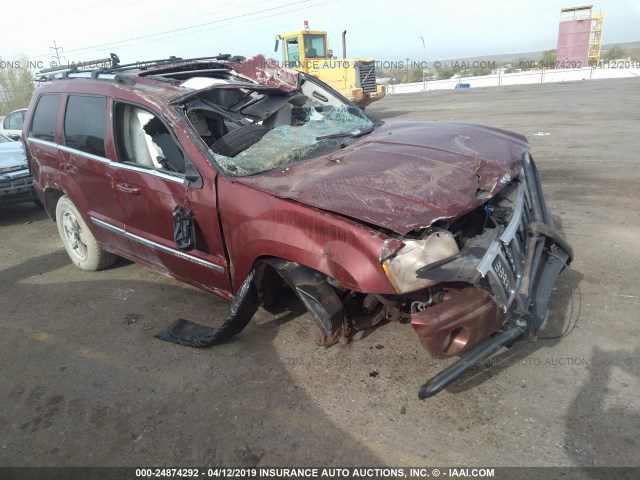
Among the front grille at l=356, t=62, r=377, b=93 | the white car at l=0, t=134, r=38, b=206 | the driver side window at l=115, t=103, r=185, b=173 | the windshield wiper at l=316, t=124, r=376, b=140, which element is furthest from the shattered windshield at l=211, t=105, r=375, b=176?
the front grille at l=356, t=62, r=377, b=93

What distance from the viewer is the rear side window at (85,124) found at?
395 cm

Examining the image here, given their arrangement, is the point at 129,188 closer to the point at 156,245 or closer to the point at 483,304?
the point at 156,245

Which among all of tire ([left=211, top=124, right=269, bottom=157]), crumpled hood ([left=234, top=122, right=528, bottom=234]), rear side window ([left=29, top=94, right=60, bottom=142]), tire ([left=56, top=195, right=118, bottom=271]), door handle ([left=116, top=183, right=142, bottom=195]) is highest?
rear side window ([left=29, top=94, right=60, bottom=142])

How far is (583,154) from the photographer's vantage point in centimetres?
842

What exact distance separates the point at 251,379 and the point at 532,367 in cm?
169

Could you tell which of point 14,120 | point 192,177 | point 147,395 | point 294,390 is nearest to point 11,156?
point 14,120

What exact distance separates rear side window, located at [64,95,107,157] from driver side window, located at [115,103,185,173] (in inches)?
8.3

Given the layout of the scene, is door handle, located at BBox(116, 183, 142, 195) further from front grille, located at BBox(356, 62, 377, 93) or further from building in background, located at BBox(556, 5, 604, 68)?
building in background, located at BBox(556, 5, 604, 68)

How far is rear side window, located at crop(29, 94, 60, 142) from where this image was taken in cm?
459

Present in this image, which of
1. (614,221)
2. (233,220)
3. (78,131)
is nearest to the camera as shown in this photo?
(233,220)

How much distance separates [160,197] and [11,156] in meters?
5.42

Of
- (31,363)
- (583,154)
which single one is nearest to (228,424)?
(31,363)

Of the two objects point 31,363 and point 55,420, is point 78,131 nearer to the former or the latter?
point 31,363

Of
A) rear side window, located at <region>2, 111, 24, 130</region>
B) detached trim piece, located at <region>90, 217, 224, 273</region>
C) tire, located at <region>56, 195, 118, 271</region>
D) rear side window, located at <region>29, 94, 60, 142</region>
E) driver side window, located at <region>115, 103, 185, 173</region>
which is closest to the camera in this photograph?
detached trim piece, located at <region>90, 217, 224, 273</region>
